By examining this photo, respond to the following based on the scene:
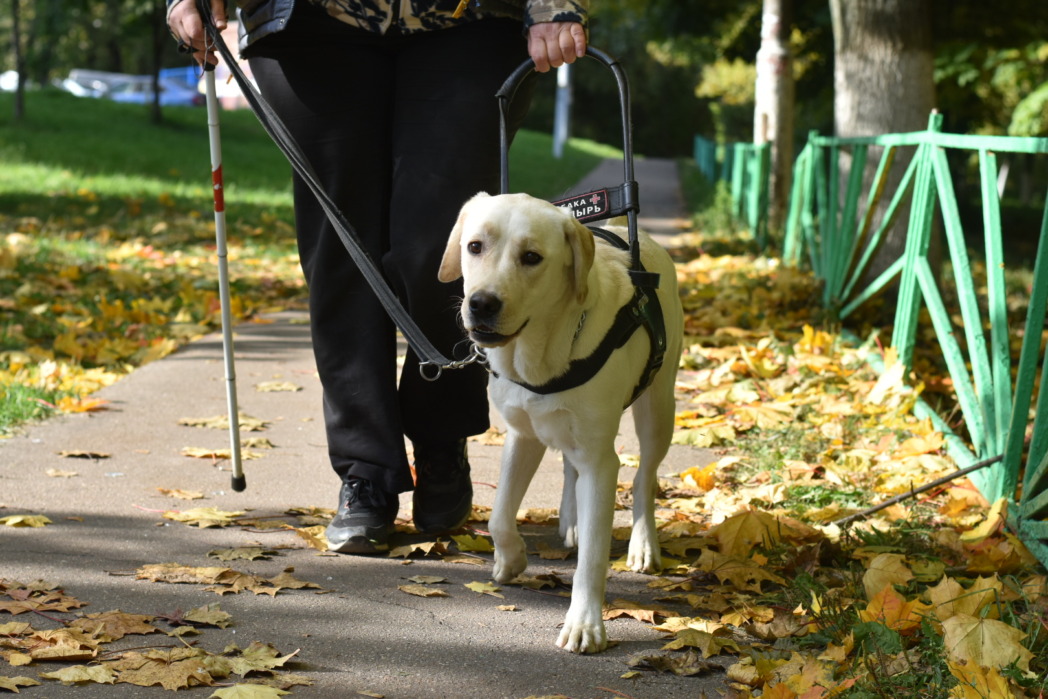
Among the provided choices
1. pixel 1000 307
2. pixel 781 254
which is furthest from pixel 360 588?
pixel 781 254

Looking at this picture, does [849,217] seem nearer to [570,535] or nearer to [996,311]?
[996,311]

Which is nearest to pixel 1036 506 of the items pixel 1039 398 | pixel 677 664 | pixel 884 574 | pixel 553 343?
pixel 1039 398

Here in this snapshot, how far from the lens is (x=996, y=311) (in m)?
4.11

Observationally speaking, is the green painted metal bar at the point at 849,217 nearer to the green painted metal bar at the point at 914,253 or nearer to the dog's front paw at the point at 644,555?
the green painted metal bar at the point at 914,253

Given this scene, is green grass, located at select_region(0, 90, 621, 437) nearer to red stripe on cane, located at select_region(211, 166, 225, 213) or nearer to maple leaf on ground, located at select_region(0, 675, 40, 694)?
red stripe on cane, located at select_region(211, 166, 225, 213)

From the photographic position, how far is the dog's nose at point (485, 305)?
2.69 meters

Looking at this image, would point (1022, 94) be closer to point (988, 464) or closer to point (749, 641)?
point (988, 464)

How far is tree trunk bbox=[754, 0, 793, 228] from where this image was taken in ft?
41.4

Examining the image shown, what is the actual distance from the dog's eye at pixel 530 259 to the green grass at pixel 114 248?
2851 millimetres

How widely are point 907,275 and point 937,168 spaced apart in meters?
0.69

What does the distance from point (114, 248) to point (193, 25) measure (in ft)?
23.7

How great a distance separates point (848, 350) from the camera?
20.6 feet

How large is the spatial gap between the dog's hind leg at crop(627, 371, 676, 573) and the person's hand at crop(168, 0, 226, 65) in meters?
1.80

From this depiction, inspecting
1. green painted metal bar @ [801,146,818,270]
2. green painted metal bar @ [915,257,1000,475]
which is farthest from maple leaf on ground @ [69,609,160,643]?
green painted metal bar @ [801,146,818,270]
